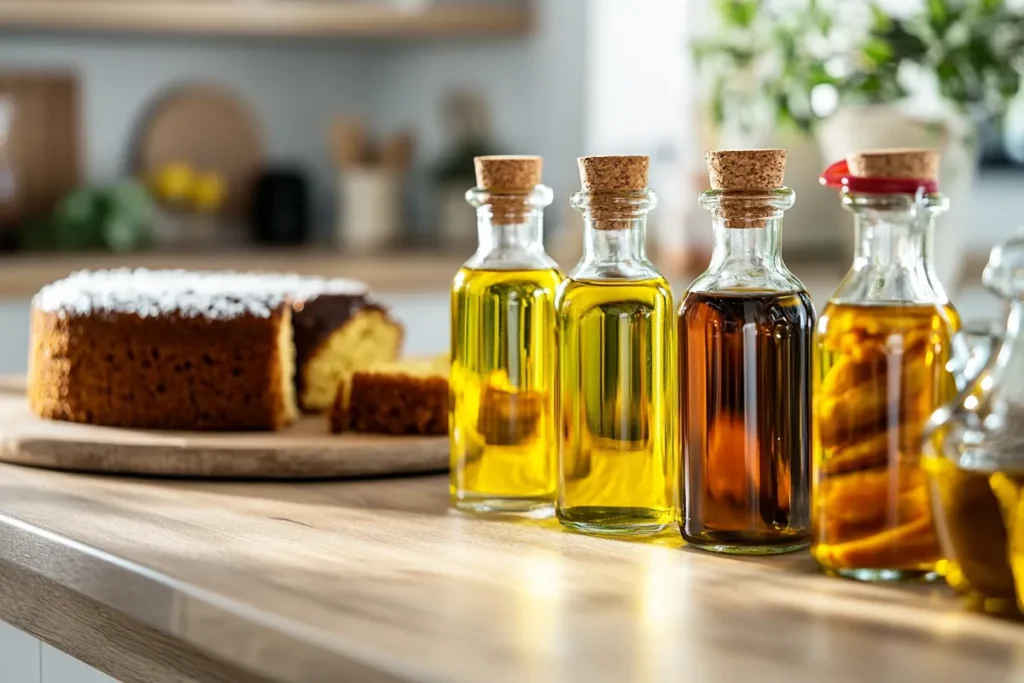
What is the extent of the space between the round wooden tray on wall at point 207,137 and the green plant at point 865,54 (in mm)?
1594

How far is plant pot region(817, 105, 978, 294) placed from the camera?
262 cm

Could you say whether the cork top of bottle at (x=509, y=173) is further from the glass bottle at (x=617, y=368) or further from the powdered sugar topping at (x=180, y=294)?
the powdered sugar topping at (x=180, y=294)

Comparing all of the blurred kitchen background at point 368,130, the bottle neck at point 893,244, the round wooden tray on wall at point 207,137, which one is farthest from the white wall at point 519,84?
the bottle neck at point 893,244

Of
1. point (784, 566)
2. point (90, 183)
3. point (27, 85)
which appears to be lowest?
point (784, 566)

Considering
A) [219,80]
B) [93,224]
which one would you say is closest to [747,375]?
[93,224]

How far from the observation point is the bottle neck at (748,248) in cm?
94

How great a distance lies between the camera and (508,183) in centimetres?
108

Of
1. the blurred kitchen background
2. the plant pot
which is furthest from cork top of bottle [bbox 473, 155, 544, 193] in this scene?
the blurred kitchen background

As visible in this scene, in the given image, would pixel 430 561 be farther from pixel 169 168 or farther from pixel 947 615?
pixel 169 168

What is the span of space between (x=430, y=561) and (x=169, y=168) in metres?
3.28

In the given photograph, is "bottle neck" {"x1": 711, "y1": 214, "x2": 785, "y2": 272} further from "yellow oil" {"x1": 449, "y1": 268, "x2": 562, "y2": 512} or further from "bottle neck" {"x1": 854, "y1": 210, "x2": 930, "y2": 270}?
"yellow oil" {"x1": 449, "y1": 268, "x2": 562, "y2": 512}

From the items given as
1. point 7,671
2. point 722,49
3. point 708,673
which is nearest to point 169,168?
point 722,49

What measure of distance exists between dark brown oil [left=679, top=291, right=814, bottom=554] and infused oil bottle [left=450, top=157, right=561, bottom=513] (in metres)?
0.17

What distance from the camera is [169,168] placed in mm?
4020
